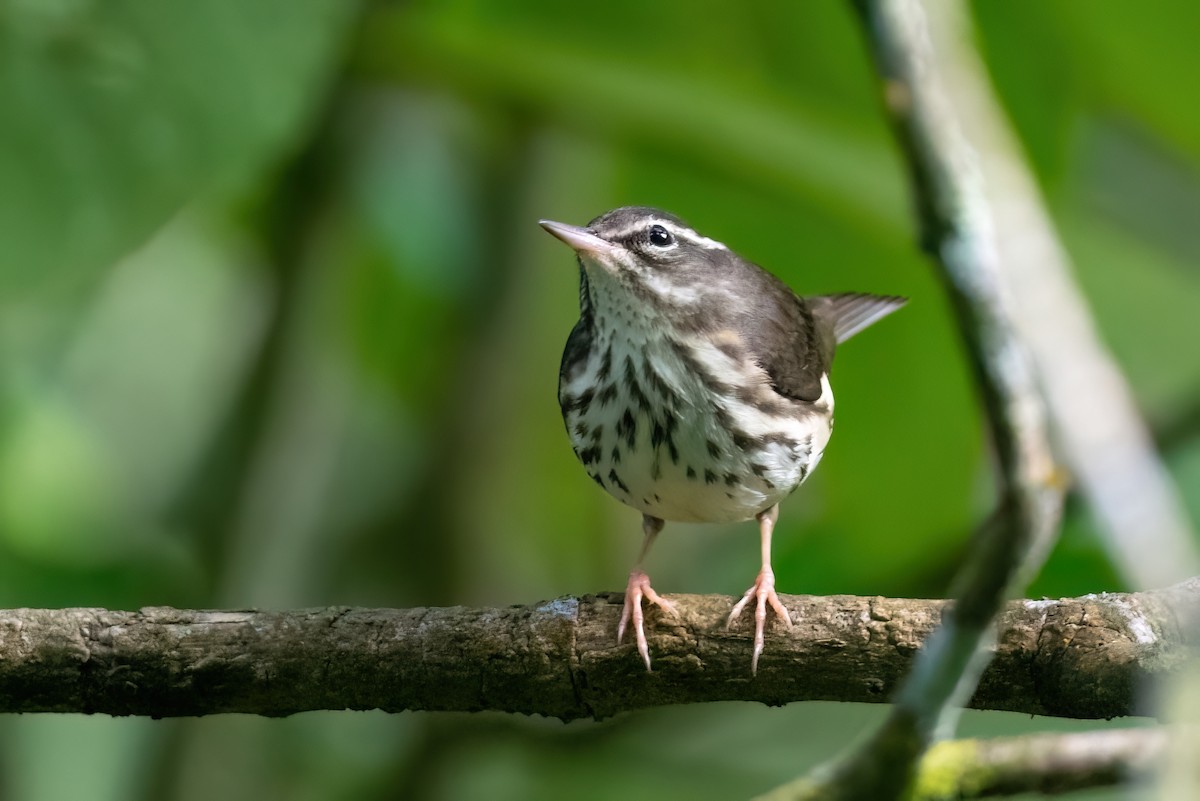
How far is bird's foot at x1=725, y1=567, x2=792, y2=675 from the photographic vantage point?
268 centimetres

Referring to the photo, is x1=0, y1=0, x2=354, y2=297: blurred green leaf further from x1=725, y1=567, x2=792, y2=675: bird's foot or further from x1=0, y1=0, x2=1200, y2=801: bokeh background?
x1=725, y1=567, x2=792, y2=675: bird's foot

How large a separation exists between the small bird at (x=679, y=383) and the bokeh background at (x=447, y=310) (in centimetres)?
43

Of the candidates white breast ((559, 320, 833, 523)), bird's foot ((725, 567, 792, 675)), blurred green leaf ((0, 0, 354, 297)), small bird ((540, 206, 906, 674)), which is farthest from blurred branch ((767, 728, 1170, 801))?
blurred green leaf ((0, 0, 354, 297))

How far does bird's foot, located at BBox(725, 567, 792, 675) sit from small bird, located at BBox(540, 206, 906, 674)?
0.41m

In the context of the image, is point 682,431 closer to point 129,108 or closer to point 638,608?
point 638,608

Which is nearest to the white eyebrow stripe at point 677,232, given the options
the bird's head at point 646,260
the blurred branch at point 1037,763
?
the bird's head at point 646,260

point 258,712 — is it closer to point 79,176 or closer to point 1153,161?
point 79,176

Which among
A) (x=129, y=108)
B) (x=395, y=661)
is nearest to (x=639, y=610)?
(x=395, y=661)

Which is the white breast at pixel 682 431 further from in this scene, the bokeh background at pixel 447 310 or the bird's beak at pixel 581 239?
the bokeh background at pixel 447 310

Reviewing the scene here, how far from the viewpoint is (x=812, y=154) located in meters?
3.88

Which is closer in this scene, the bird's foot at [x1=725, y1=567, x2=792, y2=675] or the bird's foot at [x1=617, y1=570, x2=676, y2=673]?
the bird's foot at [x1=725, y1=567, x2=792, y2=675]

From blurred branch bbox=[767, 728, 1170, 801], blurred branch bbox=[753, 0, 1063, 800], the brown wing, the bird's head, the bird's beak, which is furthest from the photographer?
the brown wing

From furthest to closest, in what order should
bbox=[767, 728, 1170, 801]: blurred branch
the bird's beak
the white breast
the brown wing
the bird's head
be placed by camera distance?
the brown wing → the bird's head → the white breast → the bird's beak → bbox=[767, 728, 1170, 801]: blurred branch

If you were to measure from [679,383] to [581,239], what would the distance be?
424 mm
